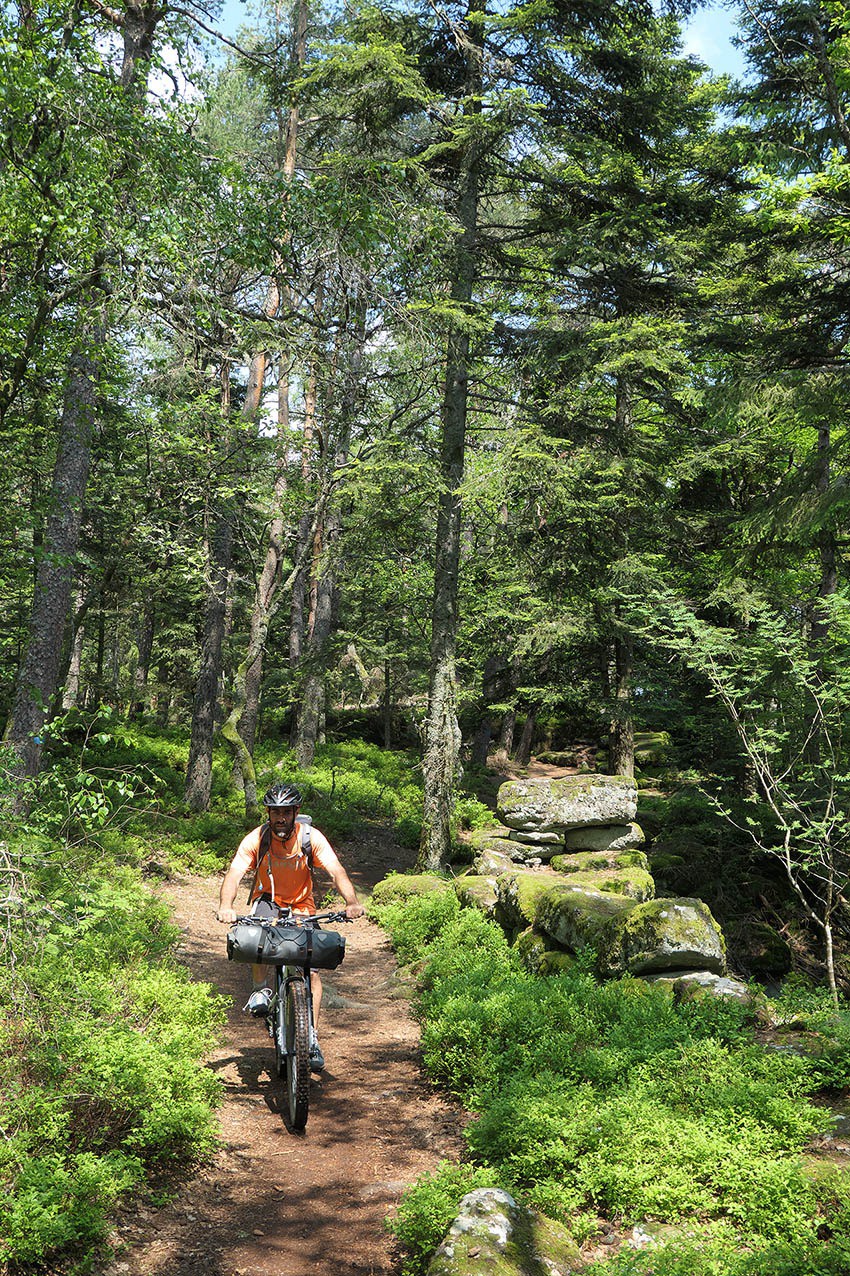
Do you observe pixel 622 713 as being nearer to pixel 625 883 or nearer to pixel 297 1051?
pixel 625 883

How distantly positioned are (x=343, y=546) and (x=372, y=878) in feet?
19.1

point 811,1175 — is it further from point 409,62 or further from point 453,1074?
point 409,62

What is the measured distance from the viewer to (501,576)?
1709 centimetres

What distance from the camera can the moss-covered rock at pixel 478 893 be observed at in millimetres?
9969

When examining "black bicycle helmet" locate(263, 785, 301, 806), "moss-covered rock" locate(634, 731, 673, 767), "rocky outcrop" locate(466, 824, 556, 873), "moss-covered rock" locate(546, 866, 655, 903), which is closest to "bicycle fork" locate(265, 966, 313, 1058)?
"black bicycle helmet" locate(263, 785, 301, 806)

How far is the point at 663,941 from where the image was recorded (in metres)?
6.91

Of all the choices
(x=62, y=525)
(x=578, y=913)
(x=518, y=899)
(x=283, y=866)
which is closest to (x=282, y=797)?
(x=283, y=866)

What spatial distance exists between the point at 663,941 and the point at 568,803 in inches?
222

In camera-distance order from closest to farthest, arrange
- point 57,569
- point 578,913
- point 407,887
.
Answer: point 578,913 → point 57,569 → point 407,887

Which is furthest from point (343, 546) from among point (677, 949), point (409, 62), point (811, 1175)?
point (811, 1175)

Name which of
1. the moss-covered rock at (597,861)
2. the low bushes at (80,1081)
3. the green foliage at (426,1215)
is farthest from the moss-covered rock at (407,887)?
the green foliage at (426,1215)

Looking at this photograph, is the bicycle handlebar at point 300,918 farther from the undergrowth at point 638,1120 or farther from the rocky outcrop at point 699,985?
the rocky outcrop at point 699,985

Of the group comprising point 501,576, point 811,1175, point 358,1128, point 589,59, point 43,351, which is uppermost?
point 589,59

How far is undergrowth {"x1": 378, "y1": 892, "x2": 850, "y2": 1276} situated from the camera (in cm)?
387
